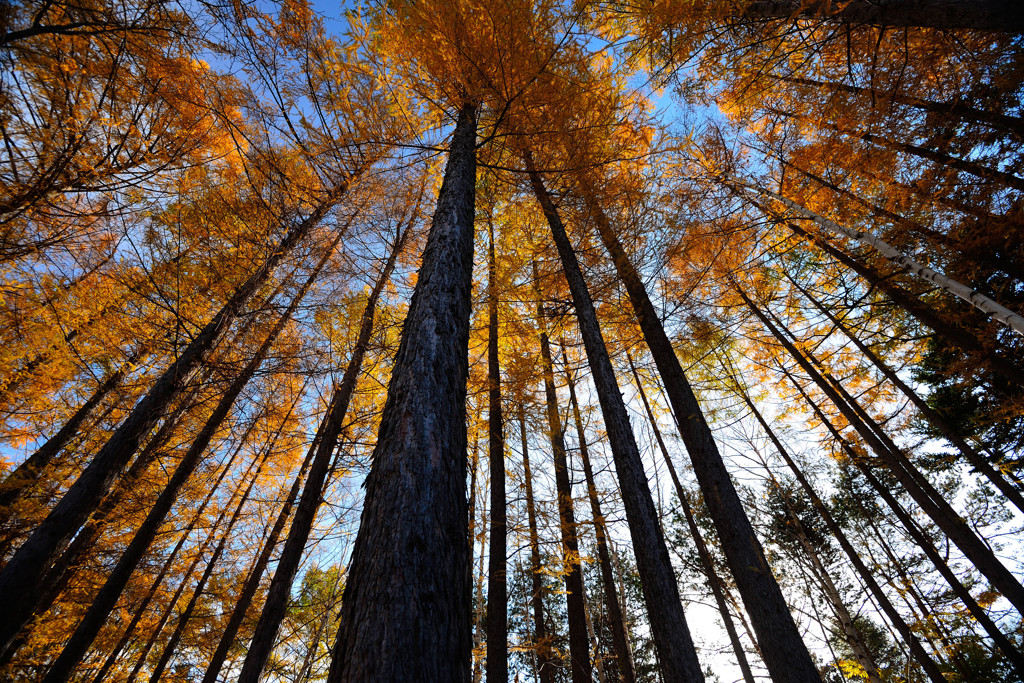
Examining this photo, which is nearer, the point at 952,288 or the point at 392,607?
the point at 392,607

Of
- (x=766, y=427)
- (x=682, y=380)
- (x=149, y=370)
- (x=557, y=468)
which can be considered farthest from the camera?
(x=766, y=427)

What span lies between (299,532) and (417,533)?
4463 millimetres

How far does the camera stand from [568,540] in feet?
17.6

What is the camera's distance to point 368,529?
1411mm

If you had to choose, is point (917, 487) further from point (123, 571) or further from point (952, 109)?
point (123, 571)

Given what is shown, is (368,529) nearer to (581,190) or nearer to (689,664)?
(689,664)

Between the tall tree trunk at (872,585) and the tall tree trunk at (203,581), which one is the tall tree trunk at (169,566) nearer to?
the tall tree trunk at (203,581)

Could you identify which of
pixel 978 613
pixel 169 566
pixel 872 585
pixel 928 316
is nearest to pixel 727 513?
pixel 928 316

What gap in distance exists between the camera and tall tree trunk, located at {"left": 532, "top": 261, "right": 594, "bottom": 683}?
5.28 m

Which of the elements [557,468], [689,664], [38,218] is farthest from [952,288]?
[38,218]

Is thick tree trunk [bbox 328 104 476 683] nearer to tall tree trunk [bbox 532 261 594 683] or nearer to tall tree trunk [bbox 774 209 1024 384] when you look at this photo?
tall tree trunk [bbox 532 261 594 683]

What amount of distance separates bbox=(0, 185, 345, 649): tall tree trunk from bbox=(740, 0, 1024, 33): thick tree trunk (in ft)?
19.8

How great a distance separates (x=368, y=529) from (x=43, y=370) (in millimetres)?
10729

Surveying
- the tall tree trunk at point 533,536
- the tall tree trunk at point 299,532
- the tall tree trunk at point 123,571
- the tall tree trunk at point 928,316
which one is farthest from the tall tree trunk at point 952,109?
the tall tree trunk at point 123,571
